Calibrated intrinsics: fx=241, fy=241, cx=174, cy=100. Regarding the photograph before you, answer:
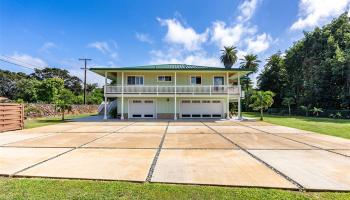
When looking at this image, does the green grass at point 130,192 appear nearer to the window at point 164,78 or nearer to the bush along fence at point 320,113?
the window at point 164,78

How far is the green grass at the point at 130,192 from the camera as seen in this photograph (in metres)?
4.09

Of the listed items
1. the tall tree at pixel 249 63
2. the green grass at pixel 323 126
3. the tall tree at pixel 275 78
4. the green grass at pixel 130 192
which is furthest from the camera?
the tall tree at pixel 249 63

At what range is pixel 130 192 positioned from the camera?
4281 millimetres

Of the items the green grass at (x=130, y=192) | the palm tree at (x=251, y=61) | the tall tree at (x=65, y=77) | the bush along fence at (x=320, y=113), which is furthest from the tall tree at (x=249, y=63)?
the green grass at (x=130, y=192)

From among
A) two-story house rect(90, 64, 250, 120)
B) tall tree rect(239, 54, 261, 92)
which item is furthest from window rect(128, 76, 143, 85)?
tall tree rect(239, 54, 261, 92)

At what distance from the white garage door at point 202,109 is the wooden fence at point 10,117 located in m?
14.9

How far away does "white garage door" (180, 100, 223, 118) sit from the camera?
2559 centimetres

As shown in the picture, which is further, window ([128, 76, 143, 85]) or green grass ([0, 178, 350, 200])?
window ([128, 76, 143, 85])

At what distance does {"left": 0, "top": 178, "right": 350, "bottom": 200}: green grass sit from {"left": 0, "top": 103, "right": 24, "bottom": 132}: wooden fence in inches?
439

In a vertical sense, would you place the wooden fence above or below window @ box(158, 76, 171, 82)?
below

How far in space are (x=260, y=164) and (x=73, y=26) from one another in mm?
22666

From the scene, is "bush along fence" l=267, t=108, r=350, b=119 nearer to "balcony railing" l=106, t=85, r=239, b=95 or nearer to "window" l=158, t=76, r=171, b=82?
"balcony railing" l=106, t=85, r=239, b=95

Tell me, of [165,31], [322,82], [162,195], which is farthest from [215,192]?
[322,82]

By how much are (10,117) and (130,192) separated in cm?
1346
